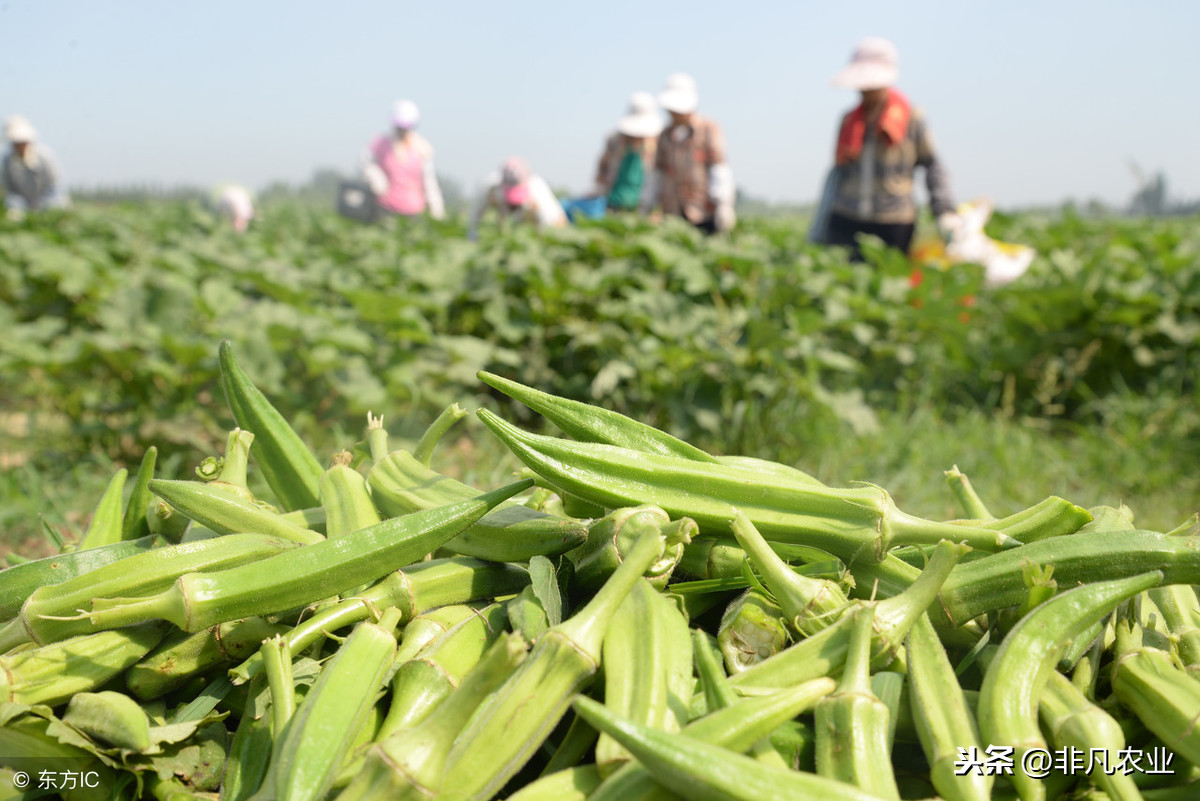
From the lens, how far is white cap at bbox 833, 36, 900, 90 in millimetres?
7340

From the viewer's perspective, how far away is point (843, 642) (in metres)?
1.23

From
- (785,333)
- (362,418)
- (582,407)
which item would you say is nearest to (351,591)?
(582,407)

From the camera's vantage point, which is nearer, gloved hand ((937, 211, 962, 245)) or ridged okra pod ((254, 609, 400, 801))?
ridged okra pod ((254, 609, 400, 801))

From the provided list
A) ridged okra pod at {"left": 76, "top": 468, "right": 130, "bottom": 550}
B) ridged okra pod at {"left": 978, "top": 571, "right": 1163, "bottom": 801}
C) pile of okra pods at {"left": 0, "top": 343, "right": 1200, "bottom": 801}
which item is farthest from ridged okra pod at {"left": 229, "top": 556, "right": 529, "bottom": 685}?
ridged okra pod at {"left": 978, "top": 571, "right": 1163, "bottom": 801}

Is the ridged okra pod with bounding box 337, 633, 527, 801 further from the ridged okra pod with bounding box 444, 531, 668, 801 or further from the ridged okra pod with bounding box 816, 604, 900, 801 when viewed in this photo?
the ridged okra pod with bounding box 816, 604, 900, 801

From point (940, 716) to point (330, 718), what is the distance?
0.79 m

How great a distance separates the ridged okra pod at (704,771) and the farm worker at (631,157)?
387 inches

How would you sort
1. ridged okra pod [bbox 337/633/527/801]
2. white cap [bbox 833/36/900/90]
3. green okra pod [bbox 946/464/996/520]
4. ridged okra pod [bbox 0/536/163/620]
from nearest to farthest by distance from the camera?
ridged okra pod [bbox 337/633/527/801]
ridged okra pod [bbox 0/536/163/620]
green okra pod [bbox 946/464/996/520]
white cap [bbox 833/36/900/90]

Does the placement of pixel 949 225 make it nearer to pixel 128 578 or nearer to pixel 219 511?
pixel 219 511

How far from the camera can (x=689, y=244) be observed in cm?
723

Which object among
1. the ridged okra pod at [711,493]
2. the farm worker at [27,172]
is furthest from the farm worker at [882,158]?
the farm worker at [27,172]

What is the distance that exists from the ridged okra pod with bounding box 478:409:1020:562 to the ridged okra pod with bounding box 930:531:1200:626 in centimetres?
6

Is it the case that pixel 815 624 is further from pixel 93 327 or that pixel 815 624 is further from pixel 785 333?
pixel 93 327

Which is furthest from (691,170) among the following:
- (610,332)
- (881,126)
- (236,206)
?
(236,206)
